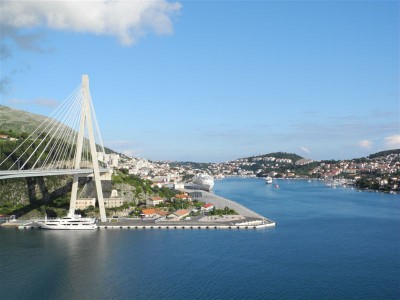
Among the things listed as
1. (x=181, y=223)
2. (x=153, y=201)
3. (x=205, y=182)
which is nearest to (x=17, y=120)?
(x=205, y=182)

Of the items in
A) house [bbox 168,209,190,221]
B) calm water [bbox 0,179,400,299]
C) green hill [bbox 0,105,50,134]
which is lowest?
calm water [bbox 0,179,400,299]

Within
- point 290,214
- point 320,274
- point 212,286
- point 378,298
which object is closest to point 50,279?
point 212,286

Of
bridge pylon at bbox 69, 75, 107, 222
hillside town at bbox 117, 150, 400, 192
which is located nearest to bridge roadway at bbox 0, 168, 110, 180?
bridge pylon at bbox 69, 75, 107, 222

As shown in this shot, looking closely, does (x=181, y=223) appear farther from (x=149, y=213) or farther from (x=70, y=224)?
(x=70, y=224)

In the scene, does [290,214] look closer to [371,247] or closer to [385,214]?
[385,214]

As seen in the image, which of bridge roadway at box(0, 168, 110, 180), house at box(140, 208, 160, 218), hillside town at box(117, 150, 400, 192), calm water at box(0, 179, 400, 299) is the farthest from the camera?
hillside town at box(117, 150, 400, 192)

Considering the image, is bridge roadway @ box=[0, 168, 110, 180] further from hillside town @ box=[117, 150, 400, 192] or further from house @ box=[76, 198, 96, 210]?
hillside town @ box=[117, 150, 400, 192]
